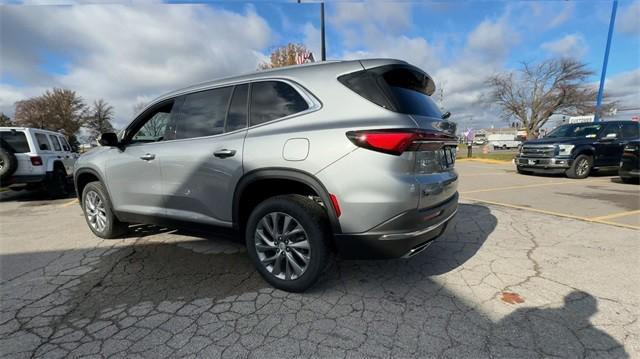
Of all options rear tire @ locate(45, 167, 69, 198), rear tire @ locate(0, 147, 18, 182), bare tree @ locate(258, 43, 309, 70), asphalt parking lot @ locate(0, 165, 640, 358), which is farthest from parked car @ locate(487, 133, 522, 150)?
rear tire @ locate(0, 147, 18, 182)

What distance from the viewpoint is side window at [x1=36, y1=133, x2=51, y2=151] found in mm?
8034

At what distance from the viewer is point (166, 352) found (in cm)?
217

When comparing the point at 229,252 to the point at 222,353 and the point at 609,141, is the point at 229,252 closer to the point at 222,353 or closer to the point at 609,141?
the point at 222,353

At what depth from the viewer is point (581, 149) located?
34.0 feet

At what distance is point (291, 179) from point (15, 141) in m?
8.46

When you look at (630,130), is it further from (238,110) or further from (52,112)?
(52,112)

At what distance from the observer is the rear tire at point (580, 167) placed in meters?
10.3

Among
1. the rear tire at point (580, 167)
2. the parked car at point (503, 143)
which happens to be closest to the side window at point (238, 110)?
the rear tire at point (580, 167)

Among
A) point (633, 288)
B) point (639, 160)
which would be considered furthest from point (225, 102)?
point (639, 160)

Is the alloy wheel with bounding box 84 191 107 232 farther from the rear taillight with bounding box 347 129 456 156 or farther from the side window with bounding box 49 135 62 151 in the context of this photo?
the side window with bounding box 49 135 62 151

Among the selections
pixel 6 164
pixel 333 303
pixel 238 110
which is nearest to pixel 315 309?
pixel 333 303

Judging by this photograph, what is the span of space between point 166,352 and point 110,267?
1.88m

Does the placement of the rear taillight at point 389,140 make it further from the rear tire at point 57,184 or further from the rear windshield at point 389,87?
the rear tire at point 57,184

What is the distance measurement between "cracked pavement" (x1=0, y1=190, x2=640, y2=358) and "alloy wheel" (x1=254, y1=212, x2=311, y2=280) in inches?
8.7
